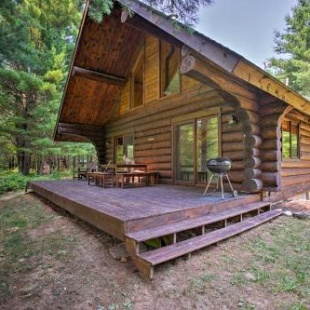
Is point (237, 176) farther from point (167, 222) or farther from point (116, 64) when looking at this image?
point (116, 64)

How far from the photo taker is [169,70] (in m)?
7.72

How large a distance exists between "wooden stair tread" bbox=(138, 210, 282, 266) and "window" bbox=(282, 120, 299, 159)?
9.40 feet

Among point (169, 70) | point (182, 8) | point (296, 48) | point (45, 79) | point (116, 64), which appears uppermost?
point (296, 48)

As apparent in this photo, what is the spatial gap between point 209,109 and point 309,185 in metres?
4.46

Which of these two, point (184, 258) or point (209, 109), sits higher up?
point (209, 109)

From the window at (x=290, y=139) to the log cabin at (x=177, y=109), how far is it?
0.03 metres

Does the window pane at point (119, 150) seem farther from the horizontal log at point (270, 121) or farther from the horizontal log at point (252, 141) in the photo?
the horizontal log at point (270, 121)

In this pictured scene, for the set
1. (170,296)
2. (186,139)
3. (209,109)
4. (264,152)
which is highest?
(209,109)

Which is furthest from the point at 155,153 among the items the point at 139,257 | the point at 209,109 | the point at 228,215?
the point at 139,257

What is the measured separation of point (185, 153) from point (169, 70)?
8.86 ft

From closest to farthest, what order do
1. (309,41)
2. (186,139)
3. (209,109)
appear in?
(209,109), (186,139), (309,41)

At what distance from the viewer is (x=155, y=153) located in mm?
8172

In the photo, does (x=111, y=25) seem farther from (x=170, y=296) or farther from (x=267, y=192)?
(x=170, y=296)

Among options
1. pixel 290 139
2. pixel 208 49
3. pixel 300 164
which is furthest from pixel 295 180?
pixel 208 49
